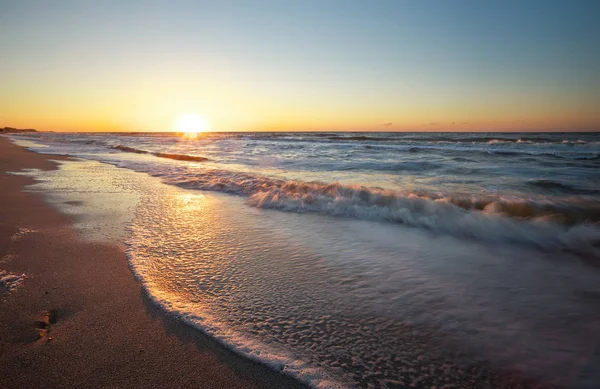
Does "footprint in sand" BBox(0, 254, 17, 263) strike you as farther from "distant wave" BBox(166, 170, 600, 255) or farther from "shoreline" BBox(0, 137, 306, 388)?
"distant wave" BBox(166, 170, 600, 255)

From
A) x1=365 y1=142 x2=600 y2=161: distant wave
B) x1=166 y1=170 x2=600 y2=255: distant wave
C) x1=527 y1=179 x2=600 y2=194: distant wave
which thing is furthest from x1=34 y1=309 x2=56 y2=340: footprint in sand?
x1=365 y1=142 x2=600 y2=161: distant wave

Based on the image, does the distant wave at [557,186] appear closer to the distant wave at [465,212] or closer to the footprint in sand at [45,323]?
the distant wave at [465,212]

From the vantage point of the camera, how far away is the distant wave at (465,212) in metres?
4.75

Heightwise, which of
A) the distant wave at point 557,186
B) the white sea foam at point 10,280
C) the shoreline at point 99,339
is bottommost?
the shoreline at point 99,339

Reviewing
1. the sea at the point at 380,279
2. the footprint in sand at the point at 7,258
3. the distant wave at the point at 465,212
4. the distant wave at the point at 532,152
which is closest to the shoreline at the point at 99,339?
the footprint in sand at the point at 7,258

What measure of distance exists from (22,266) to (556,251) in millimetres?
6425

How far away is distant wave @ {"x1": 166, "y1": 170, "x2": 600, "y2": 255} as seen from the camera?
15.6 ft

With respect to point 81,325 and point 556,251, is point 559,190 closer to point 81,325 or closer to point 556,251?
point 556,251

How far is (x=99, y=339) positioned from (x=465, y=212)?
18.5ft

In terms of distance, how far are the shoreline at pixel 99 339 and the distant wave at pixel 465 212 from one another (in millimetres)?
3821

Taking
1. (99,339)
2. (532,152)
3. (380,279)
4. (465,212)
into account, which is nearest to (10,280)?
(99,339)

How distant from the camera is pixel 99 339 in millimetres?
2248

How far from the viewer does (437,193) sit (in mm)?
7801

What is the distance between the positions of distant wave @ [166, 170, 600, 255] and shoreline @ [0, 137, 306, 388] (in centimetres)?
382
